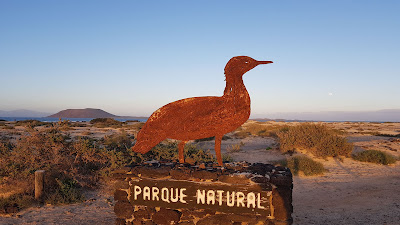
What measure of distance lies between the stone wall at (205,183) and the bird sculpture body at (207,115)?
51 centimetres

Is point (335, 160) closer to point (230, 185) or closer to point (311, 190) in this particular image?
point (311, 190)

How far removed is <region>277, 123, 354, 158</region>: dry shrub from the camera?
1324 centimetres

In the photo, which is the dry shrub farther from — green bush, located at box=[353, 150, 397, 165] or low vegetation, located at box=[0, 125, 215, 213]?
low vegetation, located at box=[0, 125, 215, 213]

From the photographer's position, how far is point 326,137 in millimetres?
13664

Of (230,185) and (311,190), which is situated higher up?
(230,185)

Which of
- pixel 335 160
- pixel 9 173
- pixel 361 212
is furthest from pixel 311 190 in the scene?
pixel 9 173

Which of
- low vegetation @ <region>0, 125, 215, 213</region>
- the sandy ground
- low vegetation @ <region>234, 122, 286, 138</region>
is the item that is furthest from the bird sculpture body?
low vegetation @ <region>234, 122, 286, 138</region>

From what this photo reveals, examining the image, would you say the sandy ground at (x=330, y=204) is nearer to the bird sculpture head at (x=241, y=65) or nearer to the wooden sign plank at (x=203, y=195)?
the wooden sign plank at (x=203, y=195)

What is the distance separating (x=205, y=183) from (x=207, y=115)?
1149 mm

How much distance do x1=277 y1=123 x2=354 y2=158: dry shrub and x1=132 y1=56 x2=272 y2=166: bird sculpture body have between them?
32.4ft

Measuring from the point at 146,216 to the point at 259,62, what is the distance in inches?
128

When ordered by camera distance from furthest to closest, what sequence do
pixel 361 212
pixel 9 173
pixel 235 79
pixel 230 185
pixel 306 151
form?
pixel 306 151 → pixel 9 173 → pixel 361 212 → pixel 235 79 → pixel 230 185

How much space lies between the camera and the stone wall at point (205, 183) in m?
4.18

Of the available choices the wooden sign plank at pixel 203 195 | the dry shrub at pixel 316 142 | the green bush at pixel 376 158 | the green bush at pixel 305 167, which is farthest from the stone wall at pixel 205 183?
the green bush at pixel 376 158
